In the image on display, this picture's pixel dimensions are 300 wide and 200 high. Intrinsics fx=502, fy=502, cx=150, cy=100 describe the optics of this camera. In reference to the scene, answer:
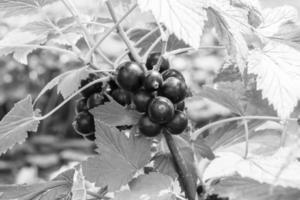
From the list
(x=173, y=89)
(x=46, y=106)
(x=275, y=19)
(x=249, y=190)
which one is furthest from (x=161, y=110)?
(x=46, y=106)

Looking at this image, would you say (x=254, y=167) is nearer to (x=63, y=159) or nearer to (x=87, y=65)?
(x=87, y=65)

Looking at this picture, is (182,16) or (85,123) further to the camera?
(85,123)

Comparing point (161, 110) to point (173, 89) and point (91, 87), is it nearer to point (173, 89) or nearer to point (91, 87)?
point (173, 89)

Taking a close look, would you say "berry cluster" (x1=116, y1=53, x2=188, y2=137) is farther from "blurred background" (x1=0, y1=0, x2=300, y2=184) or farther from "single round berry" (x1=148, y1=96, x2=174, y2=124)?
"blurred background" (x1=0, y1=0, x2=300, y2=184)

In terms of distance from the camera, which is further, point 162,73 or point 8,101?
point 8,101

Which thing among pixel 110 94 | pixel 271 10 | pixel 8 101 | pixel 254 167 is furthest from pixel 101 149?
pixel 8 101

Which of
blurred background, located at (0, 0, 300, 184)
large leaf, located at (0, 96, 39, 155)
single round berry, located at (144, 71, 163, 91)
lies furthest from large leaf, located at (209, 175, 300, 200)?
blurred background, located at (0, 0, 300, 184)
